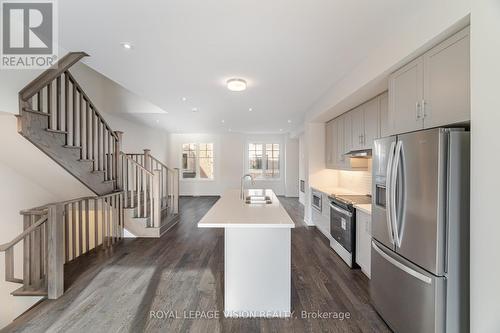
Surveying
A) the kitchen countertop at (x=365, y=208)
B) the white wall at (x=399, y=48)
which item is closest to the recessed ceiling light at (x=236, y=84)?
the white wall at (x=399, y=48)

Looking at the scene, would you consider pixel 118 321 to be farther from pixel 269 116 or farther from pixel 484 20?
pixel 269 116

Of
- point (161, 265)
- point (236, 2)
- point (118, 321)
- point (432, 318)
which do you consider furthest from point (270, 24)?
point (161, 265)

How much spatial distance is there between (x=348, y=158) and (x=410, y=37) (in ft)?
7.20

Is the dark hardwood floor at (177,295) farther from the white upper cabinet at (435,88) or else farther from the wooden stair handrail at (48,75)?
the wooden stair handrail at (48,75)

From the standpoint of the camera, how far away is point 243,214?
2191mm

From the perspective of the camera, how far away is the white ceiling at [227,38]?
177 centimetres

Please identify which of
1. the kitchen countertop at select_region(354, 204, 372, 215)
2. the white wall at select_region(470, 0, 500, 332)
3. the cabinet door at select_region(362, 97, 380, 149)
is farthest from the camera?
the cabinet door at select_region(362, 97, 380, 149)

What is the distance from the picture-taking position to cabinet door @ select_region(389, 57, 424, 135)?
73.1 inches

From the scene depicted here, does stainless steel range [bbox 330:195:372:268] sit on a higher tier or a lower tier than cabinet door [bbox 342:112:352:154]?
lower

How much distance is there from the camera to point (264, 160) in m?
9.33

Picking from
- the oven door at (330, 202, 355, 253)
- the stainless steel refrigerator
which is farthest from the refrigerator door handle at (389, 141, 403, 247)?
the oven door at (330, 202, 355, 253)

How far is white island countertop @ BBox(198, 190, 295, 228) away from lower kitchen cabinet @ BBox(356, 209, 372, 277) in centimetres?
113

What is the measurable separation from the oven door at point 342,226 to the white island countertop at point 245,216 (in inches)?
44.9

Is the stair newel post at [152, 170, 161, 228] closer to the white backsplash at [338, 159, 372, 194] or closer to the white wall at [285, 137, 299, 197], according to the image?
the white backsplash at [338, 159, 372, 194]
